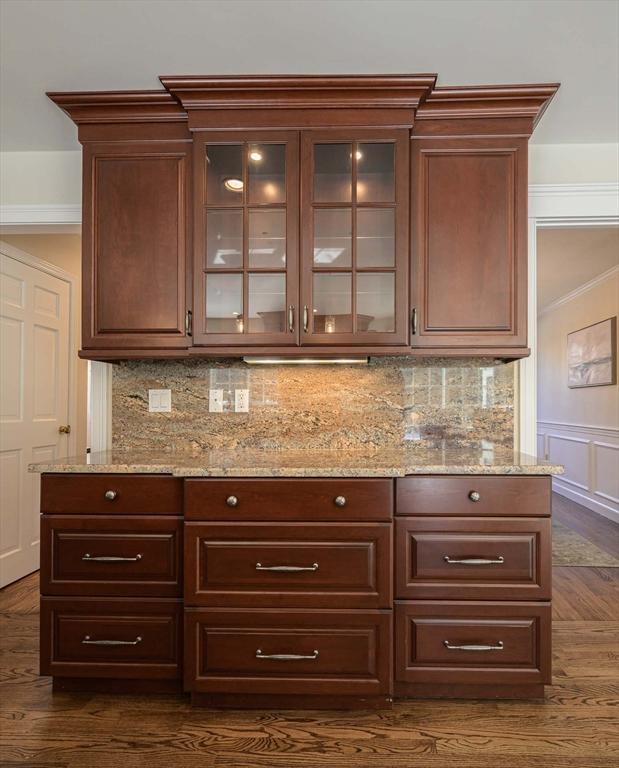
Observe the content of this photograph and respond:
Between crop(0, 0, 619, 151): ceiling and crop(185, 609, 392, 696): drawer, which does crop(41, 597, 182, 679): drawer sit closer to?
crop(185, 609, 392, 696): drawer

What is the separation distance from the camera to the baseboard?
4848mm

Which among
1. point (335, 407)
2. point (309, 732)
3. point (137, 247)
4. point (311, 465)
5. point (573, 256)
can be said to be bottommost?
point (309, 732)

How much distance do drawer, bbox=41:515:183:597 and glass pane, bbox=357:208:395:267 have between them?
136 cm

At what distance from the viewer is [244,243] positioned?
2.14 m

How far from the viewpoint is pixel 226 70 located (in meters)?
2.05

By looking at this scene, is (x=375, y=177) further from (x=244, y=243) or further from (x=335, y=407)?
(x=335, y=407)

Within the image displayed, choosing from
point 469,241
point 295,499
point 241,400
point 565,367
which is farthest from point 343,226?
point 565,367

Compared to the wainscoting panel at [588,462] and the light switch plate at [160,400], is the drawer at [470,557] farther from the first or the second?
the wainscoting panel at [588,462]

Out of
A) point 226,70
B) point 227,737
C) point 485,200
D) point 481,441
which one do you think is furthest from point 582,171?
point 227,737

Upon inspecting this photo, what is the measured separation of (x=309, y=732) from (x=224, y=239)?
1.99 m

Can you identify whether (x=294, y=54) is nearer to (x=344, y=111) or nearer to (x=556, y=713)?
(x=344, y=111)

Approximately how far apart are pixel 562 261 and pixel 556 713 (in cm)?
404

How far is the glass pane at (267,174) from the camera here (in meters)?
2.13

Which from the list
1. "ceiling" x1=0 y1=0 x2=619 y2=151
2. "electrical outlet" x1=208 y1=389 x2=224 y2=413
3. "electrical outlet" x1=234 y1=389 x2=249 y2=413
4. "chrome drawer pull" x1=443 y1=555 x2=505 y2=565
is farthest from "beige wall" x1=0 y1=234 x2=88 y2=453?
"chrome drawer pull" x1=443 y1=555 x2=505 y2=565
